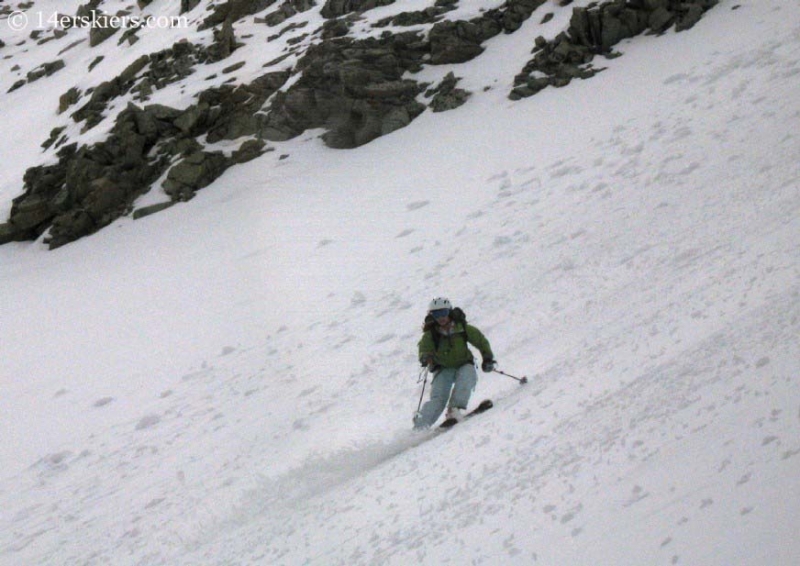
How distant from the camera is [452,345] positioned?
8.26 metres

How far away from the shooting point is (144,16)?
51.2 m

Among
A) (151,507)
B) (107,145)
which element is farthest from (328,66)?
(151,507)

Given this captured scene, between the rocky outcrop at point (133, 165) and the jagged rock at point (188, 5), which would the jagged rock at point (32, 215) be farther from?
the jagged rock at point (188, 5)

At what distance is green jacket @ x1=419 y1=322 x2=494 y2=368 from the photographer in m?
8.20

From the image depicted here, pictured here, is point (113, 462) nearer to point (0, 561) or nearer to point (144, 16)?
point (0, 561)

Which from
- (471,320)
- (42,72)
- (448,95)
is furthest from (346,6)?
(42,72)

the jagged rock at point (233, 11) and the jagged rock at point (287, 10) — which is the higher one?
the jagged rock at point (233, 11)

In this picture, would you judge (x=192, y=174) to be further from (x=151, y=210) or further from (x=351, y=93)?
(x=351, y=93)

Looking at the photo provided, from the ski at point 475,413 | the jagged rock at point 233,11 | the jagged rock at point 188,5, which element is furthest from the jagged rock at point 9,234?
the ski at point 475,413

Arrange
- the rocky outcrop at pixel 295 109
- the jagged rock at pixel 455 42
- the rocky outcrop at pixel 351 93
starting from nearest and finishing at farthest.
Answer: the rocky outcrop at pixel 295 109 → the rocky outcrop at pixel 351 93 → the jagged rock at pixel 455 42

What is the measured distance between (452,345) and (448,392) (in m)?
0.59

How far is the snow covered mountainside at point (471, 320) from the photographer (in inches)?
175

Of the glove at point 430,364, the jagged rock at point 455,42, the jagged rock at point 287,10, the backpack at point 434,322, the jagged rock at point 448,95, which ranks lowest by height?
the jagged rock at point 448,95

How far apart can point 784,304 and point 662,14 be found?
22101 mm
